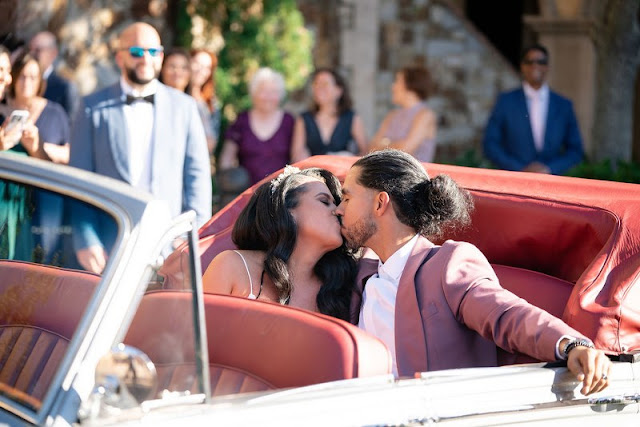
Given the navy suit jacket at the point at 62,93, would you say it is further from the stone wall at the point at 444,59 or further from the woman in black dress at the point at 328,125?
the stone wall at the point at 444,59

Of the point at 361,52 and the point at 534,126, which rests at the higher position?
the point at 361,52

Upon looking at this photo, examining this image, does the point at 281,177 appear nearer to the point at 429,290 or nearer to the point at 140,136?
the point at 429,290

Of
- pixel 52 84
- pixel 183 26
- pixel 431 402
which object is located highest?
pixel 183 26

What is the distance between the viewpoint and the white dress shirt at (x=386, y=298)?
153 inches

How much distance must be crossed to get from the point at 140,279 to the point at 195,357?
0.22 m

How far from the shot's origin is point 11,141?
229 inches

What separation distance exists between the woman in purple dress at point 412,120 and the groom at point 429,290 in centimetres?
419

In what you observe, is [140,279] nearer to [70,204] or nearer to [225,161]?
[70,204]

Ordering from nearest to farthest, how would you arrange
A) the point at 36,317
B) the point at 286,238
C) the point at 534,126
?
the point at 36,317 → the point at 286,238 → the point at 534,126

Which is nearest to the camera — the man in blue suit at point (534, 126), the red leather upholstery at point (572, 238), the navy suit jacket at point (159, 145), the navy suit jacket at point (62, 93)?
the red leather upholstery at point (572, 238)

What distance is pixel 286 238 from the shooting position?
4.25m

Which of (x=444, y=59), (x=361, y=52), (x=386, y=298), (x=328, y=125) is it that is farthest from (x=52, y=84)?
(x=444, y=59)

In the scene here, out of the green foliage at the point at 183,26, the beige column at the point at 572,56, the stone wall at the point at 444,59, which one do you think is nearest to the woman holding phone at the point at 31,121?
the green foliage at the point at 183,26

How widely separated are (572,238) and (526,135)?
14.7 ft
